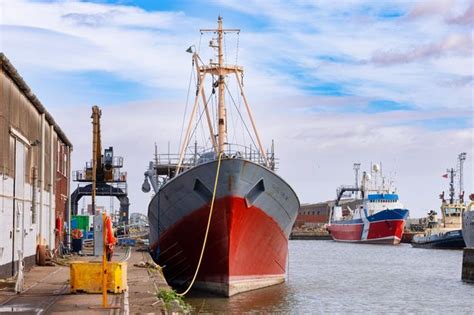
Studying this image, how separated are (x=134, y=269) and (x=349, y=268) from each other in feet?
83.7

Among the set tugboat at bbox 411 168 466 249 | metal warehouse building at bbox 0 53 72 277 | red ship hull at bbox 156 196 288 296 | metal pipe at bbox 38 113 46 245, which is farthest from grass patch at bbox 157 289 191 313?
tugboat at bbox 411 168 466 249

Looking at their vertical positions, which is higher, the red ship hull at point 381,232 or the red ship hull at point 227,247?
the red ship hull at point 227,247

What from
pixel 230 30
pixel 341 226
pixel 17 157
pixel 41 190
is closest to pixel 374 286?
pixel 230 30

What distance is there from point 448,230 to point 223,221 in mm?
67443

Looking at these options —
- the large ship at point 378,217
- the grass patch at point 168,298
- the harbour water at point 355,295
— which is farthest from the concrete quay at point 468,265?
the large ship at point 378,217

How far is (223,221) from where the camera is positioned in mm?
24953

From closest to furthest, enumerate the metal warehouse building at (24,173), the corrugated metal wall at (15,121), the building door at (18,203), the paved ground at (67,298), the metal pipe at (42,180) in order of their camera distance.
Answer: the paved ground at (67,298), the corrugated metal wall at (15,121), the metal warehouse building at (24,173), the building door at (18,203), the metal pipe at (42,180)

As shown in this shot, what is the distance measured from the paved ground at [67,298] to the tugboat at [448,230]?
207ft

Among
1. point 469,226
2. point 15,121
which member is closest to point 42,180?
point 15,121

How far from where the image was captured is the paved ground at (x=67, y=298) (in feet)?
47.9

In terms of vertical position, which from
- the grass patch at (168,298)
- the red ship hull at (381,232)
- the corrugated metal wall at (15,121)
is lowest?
the red ship hull at (381,232)

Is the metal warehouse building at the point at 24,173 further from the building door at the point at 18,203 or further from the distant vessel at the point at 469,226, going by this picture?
the distant vessel at the point at 469,226

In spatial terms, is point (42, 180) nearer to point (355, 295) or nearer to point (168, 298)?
point (168, 298)

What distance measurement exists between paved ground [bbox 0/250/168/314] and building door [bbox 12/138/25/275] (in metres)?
0.86
